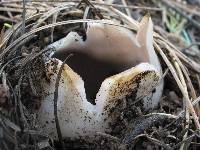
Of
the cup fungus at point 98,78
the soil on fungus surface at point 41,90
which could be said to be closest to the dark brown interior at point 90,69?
the cup fungus at point 98,78

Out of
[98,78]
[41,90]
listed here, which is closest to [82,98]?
[41,90]

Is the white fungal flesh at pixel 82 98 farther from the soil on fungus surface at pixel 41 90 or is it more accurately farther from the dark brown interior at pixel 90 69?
the dark brown interior at pixel 90 69

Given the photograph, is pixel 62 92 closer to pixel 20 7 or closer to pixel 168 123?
pixel 168 123

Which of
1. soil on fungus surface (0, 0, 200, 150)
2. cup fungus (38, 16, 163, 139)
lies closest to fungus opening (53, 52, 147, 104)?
cup fungus (38, 16, 163, 139)

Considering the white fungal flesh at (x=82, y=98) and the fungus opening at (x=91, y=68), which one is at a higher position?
the fungus opening at (x=91, y=68)

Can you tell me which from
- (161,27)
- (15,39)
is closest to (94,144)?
(15,39)

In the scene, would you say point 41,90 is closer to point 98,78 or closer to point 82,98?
point 82,98

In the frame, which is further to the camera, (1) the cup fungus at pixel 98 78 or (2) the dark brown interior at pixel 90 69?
(2) the dark brown interior at pixel 90 69
